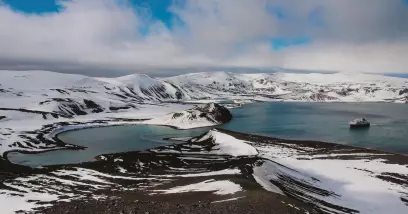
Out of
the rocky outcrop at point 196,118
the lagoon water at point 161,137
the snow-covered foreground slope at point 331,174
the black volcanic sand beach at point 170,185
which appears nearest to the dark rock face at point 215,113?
the rocky outcrop at point 196,118

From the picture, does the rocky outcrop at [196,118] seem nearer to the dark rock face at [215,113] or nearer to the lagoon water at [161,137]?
the dark rock face at [215,113]

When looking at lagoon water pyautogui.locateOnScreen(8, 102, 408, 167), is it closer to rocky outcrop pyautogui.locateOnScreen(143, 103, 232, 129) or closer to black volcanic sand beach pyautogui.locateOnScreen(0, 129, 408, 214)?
rocky outcrop pyautogui.locateOnScreen(143, 103, 232, 129)

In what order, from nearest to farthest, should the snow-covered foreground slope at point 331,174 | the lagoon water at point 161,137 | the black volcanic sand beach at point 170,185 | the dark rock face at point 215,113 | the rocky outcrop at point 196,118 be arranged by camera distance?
the black volcanic sand beach at point 170,185
the snow-covered foreground slope at point 331,174
the lagoon water at point 161,137
the rocky outcrop at point 196,118
the dark rock face at point 215,113

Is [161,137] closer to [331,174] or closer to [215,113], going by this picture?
[215,113]

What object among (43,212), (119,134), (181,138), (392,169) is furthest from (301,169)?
(119,134)

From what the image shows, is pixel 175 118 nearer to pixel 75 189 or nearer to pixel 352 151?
pixel 352 151

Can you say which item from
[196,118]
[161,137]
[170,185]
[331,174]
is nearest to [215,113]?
[196,118]

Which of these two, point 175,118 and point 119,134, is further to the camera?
point 175,118

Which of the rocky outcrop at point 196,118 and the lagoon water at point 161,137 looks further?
the rocky outcrop at point 196,118

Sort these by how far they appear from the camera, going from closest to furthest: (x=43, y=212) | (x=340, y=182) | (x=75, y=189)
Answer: (x=43, y=212), (x=75, y=189), (x=340, y=182)
